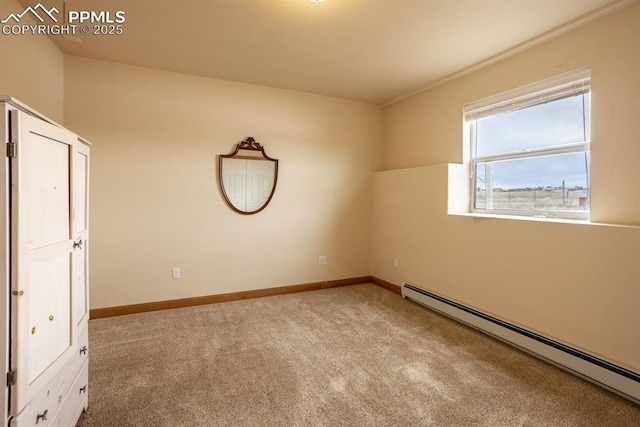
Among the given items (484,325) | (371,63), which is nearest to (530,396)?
(484,325)

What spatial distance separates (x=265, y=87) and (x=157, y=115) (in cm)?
127

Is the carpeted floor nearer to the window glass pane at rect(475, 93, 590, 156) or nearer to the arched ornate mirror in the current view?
the arched ornate mirror

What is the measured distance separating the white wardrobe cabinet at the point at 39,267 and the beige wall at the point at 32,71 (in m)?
1.21

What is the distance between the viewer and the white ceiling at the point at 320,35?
2.24 m

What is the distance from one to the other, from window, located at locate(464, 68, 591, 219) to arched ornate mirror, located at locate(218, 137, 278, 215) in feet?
7.63

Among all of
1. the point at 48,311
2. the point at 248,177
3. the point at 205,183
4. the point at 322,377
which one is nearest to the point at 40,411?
the point at 48,311

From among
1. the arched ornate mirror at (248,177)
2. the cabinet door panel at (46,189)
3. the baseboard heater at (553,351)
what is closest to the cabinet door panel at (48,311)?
the cabinet door panel at (46,189)

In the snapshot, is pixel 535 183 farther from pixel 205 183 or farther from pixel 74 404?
pixel 74 404

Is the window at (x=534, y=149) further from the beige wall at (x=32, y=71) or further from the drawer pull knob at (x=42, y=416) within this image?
the beige wall at (x=32, y=71)

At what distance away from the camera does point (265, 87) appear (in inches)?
152

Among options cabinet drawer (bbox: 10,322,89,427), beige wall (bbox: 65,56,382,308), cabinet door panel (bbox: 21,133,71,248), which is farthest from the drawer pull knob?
beige wall (bbox: 65,56,382,308)

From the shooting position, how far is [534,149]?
280cm

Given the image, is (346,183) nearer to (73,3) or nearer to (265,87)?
(265,87)

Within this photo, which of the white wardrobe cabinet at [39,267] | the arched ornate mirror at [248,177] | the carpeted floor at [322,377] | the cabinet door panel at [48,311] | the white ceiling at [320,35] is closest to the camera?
the white wardrobe cabinet at [39,267]
